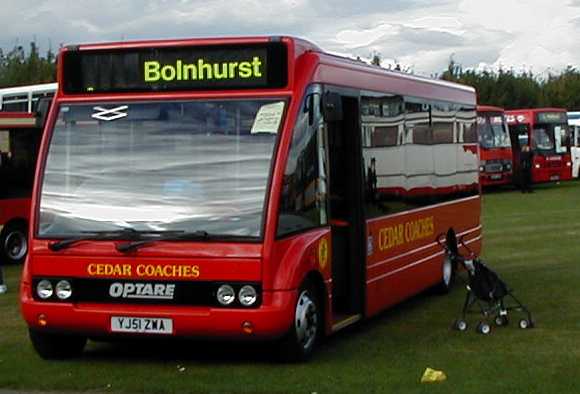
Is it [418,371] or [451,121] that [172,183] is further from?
[451,121]

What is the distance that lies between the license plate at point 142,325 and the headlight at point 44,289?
0.64 meters

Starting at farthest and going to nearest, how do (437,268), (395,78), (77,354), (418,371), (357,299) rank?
(437,268)
(395,78)
(357,299)
(77,354)
(418,371)

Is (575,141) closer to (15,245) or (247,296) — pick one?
(15,245)

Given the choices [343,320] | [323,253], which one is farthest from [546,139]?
[323,253]

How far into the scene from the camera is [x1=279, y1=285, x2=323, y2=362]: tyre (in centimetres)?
1063

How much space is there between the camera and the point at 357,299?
41.0 feet

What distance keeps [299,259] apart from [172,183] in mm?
1234

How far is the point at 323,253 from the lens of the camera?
11281 millimetres

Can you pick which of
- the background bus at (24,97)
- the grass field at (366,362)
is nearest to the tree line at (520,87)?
the background bus at (24,97)

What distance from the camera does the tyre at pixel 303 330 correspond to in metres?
10.6

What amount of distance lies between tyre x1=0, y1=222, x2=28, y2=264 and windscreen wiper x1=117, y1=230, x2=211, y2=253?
11680 mm

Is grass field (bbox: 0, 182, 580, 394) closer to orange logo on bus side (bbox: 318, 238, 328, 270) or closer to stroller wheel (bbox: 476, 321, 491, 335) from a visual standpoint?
stroller wheel (bbox: 476, 321, 491, 335)

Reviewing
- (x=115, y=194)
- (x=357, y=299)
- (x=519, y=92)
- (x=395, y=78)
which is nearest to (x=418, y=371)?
(x=357, y=299)

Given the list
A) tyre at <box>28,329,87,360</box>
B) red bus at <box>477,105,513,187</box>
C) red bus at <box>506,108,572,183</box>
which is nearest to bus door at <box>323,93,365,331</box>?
tyre at <box>28,329,87,360</box>
